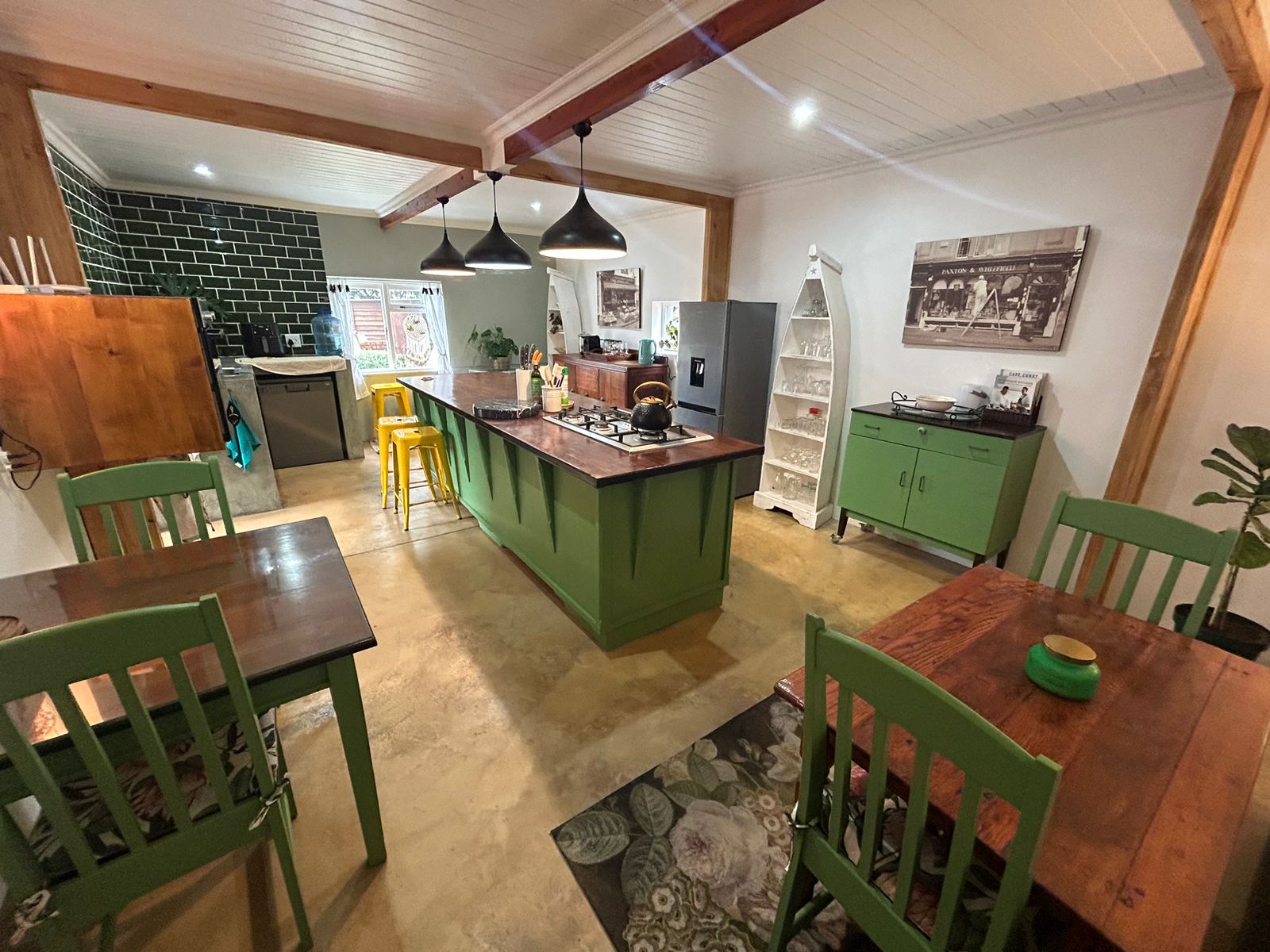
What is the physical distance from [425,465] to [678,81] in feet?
10.5

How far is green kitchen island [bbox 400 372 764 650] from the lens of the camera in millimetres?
2277

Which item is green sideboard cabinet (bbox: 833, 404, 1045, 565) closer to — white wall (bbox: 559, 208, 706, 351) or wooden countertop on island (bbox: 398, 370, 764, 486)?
wooden countertop on island (bbox: 398, 370, 764, 486)

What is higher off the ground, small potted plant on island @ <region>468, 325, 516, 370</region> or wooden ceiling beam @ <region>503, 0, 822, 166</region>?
wooden ceiling beam @ <region>503, 0, 822, 166</region>

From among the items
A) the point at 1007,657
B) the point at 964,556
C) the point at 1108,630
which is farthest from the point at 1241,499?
the point at 1007,657

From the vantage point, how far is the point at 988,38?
1.91 metres

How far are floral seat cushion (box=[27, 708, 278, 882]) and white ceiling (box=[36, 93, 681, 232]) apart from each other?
3125 millimetres

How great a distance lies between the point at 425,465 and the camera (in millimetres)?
4258

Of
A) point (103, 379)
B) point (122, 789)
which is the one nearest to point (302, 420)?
point (103, 379)

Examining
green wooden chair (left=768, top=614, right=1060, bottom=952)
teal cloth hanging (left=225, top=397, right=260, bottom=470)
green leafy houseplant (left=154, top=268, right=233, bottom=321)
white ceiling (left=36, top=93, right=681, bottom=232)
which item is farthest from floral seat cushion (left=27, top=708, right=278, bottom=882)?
green leafy houseplant (left=154, top=268, right=233, bottom=321)

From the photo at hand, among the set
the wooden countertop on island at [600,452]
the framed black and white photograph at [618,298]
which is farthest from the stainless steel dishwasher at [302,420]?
the framed black and white photograph at [618,298]

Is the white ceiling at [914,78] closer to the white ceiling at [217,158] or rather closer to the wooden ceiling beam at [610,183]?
the wooden ceiling beam at [610,183]

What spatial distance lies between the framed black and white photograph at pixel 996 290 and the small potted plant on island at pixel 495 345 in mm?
4592

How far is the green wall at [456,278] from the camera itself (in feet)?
18.1

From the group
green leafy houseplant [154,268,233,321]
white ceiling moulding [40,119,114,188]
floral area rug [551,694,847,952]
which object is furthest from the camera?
green leafy houseplant [154,268,233,321]
